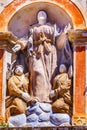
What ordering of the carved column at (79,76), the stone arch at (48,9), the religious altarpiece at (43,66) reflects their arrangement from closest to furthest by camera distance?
the carved column at (79,76), the religious altarpiece at (43,66), the stone arch at (48,9)

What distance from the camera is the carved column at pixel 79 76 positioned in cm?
1596

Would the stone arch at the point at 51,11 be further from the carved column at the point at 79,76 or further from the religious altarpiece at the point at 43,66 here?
the carved column at the point at 79,76

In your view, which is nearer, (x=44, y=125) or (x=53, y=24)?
(x=44, y=125)

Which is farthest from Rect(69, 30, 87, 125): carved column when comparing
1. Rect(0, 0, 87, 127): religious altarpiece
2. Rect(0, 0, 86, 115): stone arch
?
Rect(0, 0, 86, 115): stone arch

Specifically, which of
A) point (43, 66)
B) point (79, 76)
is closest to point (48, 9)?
point (43, 66)

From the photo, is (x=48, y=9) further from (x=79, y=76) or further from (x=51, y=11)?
(x=79, y=76)

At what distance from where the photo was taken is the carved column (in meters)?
16.0

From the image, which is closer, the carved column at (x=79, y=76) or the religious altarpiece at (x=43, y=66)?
the carved column at (x=79, y=76)

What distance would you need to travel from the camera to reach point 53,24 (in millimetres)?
16953

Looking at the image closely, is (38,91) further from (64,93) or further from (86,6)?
(86,6)

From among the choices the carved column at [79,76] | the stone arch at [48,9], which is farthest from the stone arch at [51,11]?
the carved column at [79,76]

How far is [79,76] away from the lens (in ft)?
53.2

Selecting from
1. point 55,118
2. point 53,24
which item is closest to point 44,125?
point 55,118

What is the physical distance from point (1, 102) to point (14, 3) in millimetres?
2378
